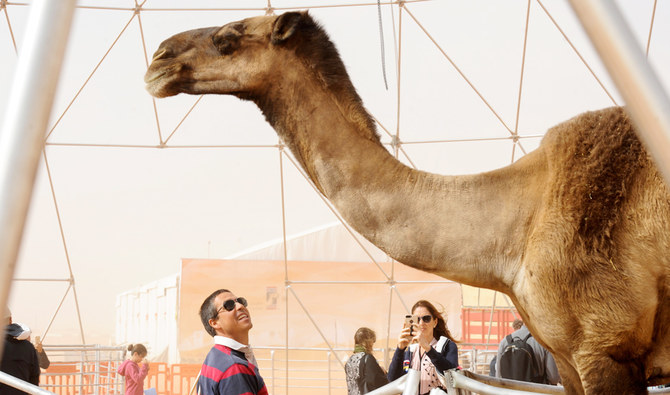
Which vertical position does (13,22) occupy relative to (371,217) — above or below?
above

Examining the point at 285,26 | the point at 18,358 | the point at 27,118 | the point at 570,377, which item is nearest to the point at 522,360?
the point at 570,377

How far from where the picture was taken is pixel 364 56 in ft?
66.4

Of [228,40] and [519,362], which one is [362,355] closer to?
[519,362]

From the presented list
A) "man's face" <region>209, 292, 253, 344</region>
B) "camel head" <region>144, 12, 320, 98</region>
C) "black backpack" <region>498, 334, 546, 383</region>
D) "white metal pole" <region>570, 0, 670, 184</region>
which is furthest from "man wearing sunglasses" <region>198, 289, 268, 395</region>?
"white metal pole" <region>570, 0, 670, 184</region>

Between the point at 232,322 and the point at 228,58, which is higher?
the point at 228,58

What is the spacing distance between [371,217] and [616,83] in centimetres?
285

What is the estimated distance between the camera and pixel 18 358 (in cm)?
746

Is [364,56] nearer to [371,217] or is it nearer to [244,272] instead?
[244,272]

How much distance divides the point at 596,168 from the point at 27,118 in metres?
2.83

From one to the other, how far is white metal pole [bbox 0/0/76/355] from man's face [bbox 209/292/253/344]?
11.4ft

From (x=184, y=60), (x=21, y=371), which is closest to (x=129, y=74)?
(x=21, y=371)

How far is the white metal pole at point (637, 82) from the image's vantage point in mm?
899

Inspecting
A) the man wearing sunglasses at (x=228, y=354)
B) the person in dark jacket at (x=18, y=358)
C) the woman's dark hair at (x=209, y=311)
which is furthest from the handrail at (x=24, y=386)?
the person in dark jacket at (x=18, y=358)

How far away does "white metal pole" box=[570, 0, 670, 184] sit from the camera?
0.90m
